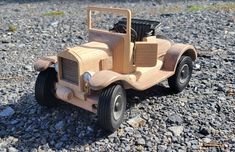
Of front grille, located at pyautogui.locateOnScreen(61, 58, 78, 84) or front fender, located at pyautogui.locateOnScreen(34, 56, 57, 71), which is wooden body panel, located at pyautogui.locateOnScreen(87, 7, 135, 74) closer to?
front grille, located at pyautogui.locateOnScreen(61, 58, 78, 84)

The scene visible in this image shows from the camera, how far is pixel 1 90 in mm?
7859

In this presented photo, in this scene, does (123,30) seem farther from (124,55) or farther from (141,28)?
(124,55)

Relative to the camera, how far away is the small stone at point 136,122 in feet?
20.7

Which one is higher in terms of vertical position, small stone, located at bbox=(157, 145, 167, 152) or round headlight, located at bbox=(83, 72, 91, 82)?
round headlight, located at bbox=(83, 72, 91, 82)

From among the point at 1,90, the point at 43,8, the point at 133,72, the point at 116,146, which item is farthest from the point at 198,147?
the point at 43,8

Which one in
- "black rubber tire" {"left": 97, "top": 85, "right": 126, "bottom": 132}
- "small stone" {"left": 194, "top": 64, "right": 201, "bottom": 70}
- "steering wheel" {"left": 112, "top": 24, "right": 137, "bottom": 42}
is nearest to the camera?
"black rubber tire" {"left": 97, "top": 85, "right": 126, "bottom": 132}

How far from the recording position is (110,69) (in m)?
6.49

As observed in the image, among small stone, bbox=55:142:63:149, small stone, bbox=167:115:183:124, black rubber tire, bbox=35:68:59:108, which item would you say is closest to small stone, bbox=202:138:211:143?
small stone, bbox=167:115:183:124

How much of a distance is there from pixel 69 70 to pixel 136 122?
136cm

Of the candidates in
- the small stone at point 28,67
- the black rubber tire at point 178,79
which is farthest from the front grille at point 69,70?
the small stone at point 28,67

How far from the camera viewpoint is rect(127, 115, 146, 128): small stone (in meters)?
6.30

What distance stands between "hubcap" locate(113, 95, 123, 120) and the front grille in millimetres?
720

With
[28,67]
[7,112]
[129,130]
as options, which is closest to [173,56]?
[129,130]

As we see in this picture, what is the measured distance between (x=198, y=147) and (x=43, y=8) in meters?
15.4
